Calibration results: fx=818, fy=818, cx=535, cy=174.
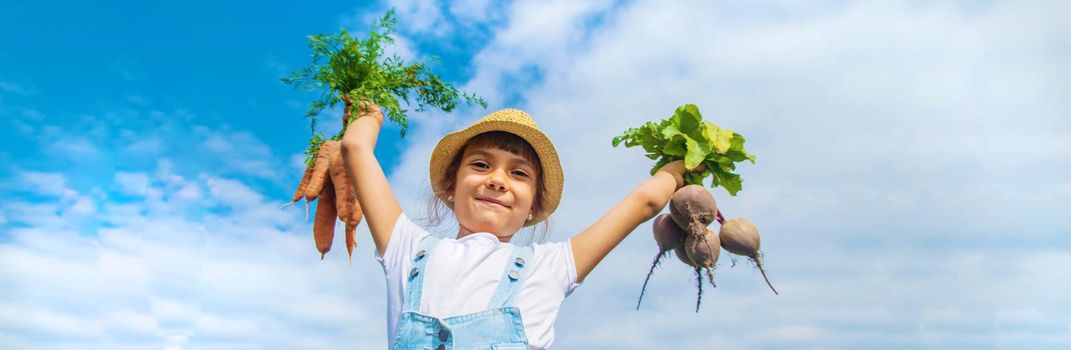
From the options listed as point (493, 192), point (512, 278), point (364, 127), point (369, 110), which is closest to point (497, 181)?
point (493, 192)

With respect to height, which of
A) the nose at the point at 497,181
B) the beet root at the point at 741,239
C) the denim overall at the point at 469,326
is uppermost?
the nose at the point at 497,181

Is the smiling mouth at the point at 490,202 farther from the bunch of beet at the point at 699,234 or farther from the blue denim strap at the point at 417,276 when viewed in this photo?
the bunch of beet at the point at 699,234

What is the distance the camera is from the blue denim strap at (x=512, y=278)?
3014 mm

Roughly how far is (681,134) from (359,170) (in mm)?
1443

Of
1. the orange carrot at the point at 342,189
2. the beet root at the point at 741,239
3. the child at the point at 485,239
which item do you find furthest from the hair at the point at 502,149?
the beet root at the point at 741,239

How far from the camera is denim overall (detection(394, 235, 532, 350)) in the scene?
2896 millimetres

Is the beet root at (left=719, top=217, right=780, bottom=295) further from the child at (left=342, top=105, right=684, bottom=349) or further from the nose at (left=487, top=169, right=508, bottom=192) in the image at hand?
the nose at (left=487, top=169, right=508, bottom=192)

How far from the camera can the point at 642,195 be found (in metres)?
3.51

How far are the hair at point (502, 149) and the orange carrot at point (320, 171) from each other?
523 mm

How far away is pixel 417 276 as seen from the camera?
10.2 feet

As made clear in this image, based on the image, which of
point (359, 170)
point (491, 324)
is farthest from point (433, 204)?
point (491, 324)

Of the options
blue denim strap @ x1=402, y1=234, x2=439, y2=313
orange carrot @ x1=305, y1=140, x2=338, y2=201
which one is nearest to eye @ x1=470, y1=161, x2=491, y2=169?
blue denim strap @ x1=402, y1=234, x2=439, y2=313

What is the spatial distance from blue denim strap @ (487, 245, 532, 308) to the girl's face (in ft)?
0.75

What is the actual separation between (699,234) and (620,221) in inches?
15.9
